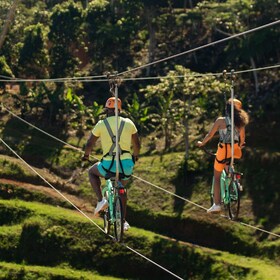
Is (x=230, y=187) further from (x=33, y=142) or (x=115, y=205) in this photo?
(x=33, y=142)

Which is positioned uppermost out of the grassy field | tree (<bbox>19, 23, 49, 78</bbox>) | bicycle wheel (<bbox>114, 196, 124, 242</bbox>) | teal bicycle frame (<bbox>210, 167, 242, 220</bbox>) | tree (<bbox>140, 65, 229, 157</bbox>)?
tree (<bbox>19, 23, 49, 78</bbox>)

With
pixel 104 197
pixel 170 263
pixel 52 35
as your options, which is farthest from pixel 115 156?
pixel 52 35

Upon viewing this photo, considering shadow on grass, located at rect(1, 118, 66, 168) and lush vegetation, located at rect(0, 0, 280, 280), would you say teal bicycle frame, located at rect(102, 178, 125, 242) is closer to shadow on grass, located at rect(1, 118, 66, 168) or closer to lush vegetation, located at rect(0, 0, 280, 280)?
lush vegetation, located at rect(0, 0, 280, 280)

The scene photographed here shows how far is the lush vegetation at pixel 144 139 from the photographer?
983 inches

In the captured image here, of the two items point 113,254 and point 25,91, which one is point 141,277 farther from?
point 25,91

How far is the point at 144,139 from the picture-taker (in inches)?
1291

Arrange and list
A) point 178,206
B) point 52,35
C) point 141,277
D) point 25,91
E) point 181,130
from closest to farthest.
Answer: point 141,277 < point 178,206 < point 181,130 < point 25,91 < point 52,35

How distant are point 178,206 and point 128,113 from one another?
245 inches

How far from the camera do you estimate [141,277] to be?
2475 cm

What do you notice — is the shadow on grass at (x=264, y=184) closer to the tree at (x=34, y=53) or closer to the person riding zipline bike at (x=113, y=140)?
the tree at (x=34, y=53)

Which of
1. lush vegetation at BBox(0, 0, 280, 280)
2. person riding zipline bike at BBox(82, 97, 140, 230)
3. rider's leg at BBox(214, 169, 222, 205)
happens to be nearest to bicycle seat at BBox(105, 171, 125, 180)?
person riding zipline bike at BBox(82, 97, 140, 230)

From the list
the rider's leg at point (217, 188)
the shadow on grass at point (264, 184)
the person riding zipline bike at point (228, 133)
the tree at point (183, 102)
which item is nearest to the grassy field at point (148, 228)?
the shadow on grass at point (264, 184)

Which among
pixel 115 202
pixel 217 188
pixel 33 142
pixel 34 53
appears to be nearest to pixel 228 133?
pixel 217 188

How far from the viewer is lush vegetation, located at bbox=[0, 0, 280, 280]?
25.0m
